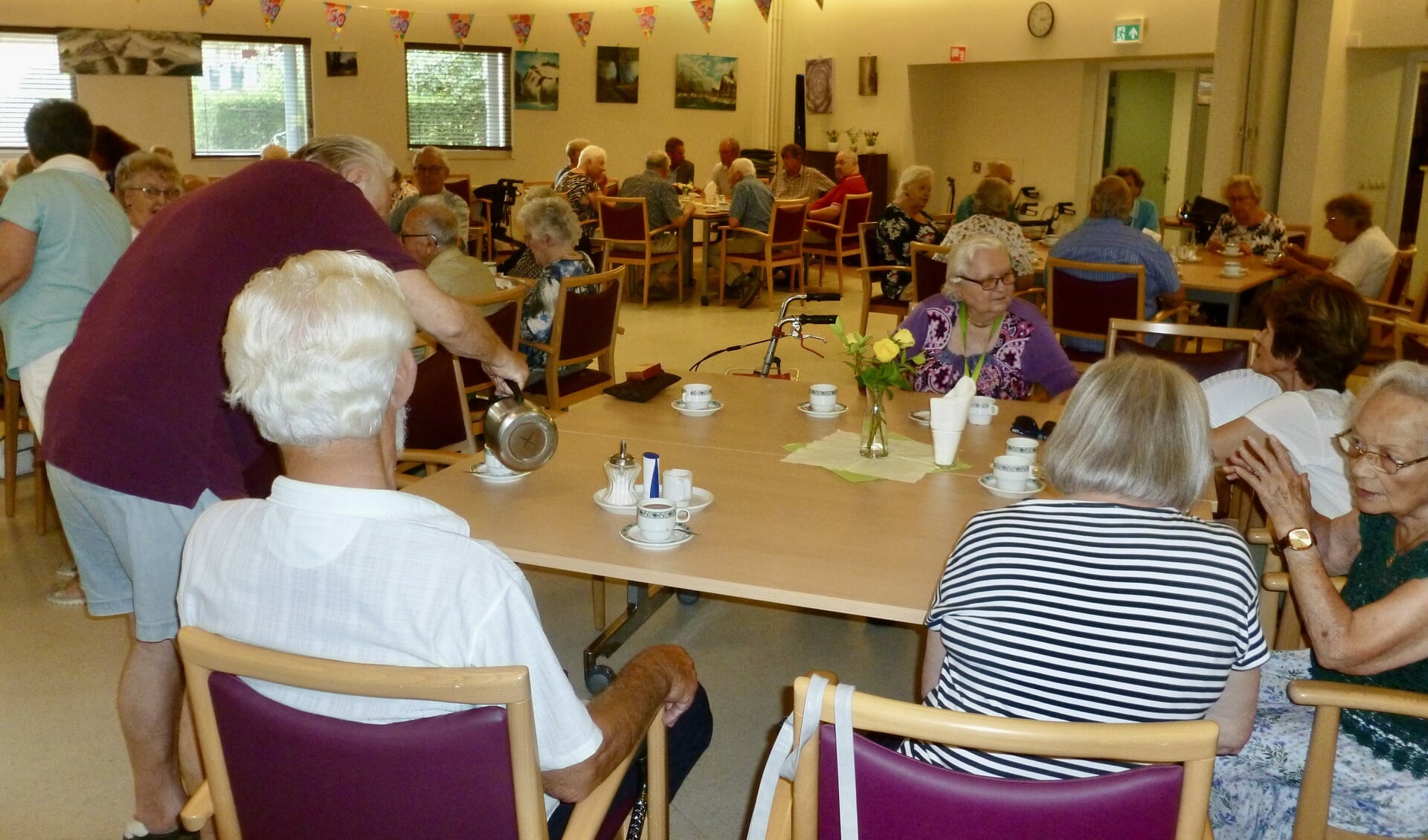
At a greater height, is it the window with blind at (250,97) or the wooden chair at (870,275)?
the window with blind at (250,97)

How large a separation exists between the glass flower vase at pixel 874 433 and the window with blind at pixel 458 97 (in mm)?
10087

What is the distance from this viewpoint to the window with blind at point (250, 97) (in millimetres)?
10594

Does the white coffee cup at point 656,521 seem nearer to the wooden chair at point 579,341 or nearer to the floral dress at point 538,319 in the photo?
the wooden chair at point 579,341

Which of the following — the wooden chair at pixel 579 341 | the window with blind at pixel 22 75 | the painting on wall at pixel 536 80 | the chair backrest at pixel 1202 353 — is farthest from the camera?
the painting on wall at pixel 536 80

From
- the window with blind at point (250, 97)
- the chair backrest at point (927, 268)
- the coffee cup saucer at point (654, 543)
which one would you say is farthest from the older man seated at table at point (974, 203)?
the window with blind at point (250, 97)

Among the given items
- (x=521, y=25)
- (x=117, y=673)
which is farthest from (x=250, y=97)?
(x=117, y=673)

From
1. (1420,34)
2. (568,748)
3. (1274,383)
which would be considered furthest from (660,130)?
(568,748)

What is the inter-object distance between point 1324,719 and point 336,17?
1115 centimetres

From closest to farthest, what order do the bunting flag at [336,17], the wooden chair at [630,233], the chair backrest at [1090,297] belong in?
the chair backrest at [1090,297] → the wooden chair at [630,233] → the bunting flag at [336,17]

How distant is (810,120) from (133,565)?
37.2 feet

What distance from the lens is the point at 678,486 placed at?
2326 mm

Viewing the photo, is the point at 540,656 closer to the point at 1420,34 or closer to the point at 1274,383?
the point at 1274,383

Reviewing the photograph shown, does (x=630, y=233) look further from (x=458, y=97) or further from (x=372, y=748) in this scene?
(x=372, y=748)

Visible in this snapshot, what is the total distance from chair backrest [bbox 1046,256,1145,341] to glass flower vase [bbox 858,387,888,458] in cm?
266
